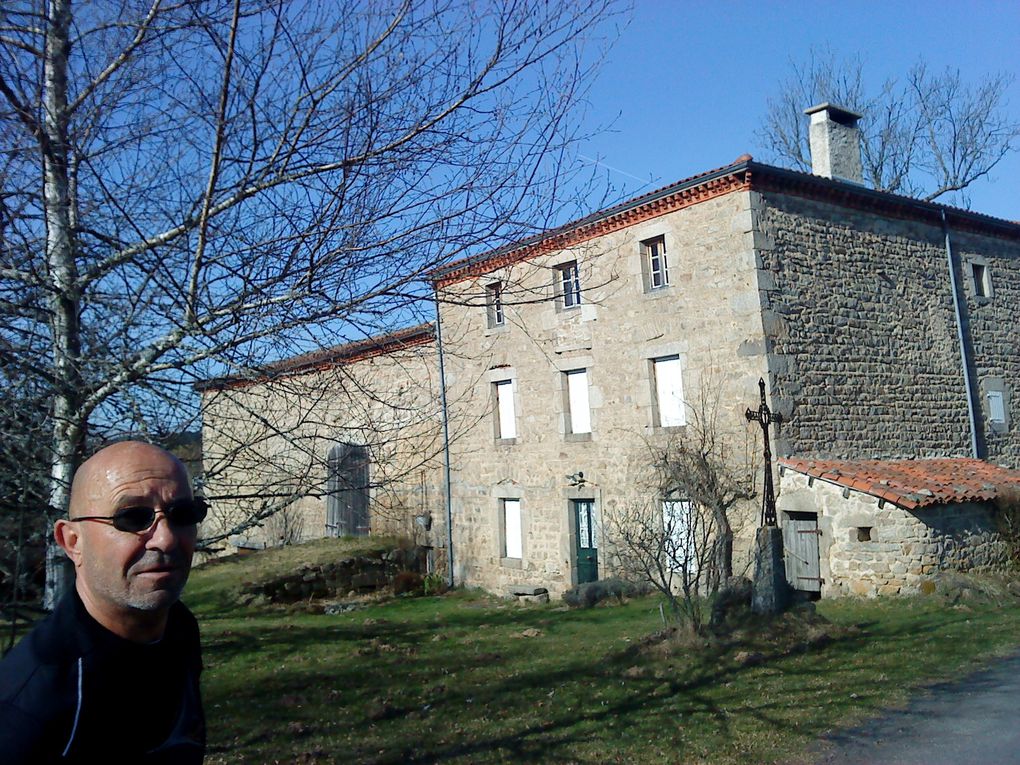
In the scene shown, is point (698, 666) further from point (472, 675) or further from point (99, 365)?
point (99, 365)

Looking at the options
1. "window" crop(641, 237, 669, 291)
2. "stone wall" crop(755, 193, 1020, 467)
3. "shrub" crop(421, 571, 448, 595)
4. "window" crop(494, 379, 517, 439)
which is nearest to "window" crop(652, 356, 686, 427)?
"window" crop(641, 237, 669, 291)

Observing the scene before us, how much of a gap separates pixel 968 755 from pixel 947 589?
21.0 feet

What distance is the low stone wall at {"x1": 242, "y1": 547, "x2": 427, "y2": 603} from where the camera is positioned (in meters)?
16.7

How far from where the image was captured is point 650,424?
14.5 m

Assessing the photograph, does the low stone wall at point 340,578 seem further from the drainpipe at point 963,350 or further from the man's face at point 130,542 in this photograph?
the man's face at point 130,542

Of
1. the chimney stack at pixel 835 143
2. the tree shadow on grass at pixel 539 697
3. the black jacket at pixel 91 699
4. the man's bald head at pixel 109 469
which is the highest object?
the chimney stack at pixel 835 143

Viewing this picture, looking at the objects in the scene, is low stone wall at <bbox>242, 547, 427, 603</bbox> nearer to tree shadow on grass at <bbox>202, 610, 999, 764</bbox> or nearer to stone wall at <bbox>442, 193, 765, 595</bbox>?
stone wall at <bbox>442, 193, 765, 595</bbox>

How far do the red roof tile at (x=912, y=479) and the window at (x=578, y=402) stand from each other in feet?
13.2

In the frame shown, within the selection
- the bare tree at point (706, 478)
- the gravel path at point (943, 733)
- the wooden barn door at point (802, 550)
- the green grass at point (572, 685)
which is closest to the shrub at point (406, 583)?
the green grass at point (572, 685)

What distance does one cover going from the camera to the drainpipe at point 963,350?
15609mm

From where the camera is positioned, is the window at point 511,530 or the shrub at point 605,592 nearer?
the shrub at point 605,592

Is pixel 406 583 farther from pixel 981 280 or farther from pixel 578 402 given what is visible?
pixel 981 280

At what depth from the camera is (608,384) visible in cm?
1518

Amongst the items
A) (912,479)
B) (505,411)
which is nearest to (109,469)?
(912,479)
